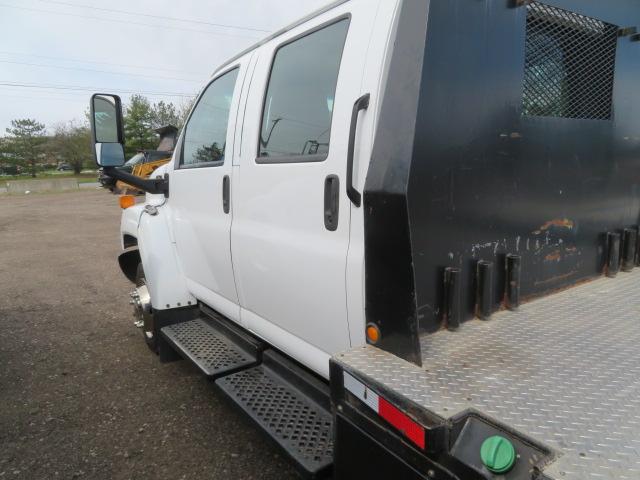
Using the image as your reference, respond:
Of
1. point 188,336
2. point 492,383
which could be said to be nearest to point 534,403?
point 492,383

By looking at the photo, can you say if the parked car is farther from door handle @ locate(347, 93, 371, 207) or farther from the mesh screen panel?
the mesh screen panel

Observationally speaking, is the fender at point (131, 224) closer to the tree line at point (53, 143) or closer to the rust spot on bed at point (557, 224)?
the rust spot on bed at point (557, 224)

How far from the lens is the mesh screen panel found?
195 cm

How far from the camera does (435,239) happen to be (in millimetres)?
1671

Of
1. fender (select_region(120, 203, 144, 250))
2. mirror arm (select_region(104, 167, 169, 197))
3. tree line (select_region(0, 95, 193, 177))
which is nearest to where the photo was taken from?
mirror arm (select_region(104, 167, 169, 197))

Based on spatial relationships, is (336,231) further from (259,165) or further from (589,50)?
(589,50)

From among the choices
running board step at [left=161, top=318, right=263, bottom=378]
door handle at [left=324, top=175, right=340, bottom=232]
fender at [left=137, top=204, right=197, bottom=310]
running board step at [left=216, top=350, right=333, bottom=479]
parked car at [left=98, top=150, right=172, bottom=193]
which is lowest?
running board step at [left=216, top=350, right=333, bottom=479]

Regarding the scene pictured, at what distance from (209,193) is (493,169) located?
170cm

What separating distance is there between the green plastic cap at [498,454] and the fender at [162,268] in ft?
8.37

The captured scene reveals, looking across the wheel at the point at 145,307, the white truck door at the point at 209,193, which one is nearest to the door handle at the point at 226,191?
the white truck door at the point at 209,193

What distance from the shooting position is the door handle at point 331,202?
1.82 m

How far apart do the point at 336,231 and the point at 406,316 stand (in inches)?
19.5

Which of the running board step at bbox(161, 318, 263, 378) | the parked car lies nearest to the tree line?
the parked car

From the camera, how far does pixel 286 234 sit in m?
2.14
